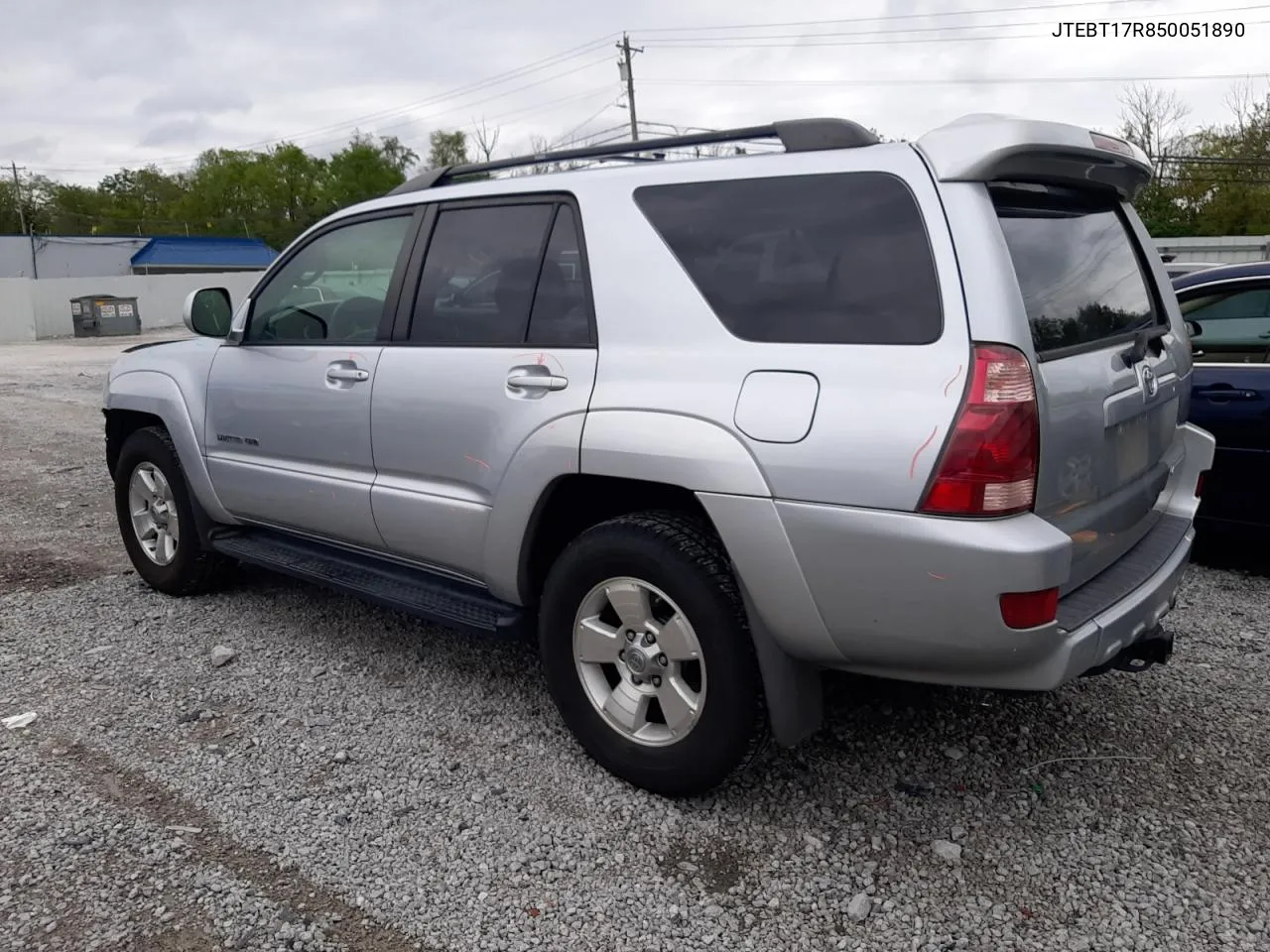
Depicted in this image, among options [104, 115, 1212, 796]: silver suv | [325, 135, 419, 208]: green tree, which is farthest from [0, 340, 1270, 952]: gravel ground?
[325, 135, 419, 208]: green tree

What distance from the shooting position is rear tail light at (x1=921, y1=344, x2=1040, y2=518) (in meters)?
2.50

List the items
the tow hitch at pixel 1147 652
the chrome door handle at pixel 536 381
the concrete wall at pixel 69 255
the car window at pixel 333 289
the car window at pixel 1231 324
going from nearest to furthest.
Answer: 1. the tow hitch at pixel 1147 652
2. the chrome door handle at pixel 536 381
3. the car window at pixel 333 289
4. the car window at pixel 1231 324
5. the concrete wall at pixel 69 255

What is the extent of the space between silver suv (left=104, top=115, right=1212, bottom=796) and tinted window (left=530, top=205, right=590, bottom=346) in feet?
0.04

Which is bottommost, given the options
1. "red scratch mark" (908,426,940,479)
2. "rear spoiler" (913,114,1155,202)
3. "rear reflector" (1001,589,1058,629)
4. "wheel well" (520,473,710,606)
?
"rear reflector" (1001,589,1058,629)

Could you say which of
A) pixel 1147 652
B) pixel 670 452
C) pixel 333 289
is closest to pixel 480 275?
pixel 333 289

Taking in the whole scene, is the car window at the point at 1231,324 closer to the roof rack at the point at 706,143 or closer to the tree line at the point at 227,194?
the roof rack at the point at 706,143

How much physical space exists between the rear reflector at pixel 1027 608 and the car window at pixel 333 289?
2471 millimetres

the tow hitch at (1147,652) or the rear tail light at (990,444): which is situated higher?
the rear tail light at (990,444)

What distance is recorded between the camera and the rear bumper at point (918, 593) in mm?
2508

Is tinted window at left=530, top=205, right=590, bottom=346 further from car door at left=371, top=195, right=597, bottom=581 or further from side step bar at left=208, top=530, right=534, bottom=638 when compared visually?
side step bar at left=208, top=530, right=534, bottom=638

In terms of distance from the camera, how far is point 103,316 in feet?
105

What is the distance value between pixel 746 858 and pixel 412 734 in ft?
4.30

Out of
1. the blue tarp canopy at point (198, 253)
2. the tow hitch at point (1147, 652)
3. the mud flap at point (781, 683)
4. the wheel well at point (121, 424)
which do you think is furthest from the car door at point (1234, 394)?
the blue tarp canopy at point (198, 253)

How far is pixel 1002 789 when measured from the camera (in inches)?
127
